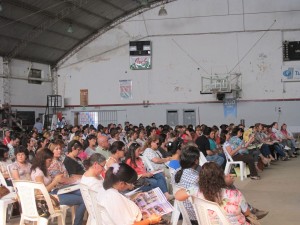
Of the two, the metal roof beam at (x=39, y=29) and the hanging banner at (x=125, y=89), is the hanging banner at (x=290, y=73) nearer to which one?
the hanging banner at (x=125, y=89)

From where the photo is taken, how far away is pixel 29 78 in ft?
66.6

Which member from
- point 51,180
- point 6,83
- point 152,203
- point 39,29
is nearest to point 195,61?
point 39,29

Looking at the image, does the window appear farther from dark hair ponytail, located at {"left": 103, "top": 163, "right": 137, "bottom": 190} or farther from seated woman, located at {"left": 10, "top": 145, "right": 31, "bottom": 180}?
dark hair ponytail, located at {"left": 103, "top": 163, "right": 137, "bottom": 190}

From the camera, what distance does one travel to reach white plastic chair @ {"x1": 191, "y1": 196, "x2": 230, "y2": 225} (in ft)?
11.0

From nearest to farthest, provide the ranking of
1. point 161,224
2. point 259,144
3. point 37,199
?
point 161,224, point 37,199, point 259,144

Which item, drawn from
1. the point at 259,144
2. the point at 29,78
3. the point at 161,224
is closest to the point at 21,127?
the point at 29,78

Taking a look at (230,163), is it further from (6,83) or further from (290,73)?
(6,83)

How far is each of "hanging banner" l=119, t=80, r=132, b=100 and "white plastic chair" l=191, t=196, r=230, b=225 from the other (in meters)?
17.8

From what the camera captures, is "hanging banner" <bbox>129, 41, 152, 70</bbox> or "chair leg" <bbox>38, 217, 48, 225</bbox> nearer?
"chair leg" <bbox>38, 217, 48, 225</bbox>

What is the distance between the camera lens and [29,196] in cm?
471

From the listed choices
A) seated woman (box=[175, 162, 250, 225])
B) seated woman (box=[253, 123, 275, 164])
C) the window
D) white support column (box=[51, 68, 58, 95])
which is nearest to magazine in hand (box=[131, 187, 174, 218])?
seated woman (box=[175, 162, 250, 225])

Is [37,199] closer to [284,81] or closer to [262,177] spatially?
[262,177]

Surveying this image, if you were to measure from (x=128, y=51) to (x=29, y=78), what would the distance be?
4980 mm

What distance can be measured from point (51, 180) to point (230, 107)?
614 inches
